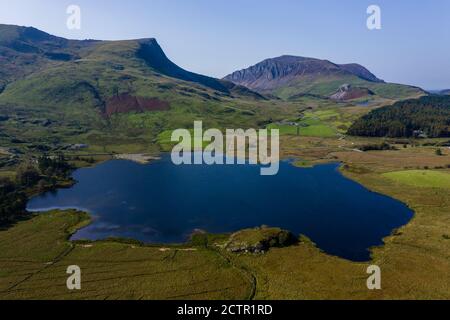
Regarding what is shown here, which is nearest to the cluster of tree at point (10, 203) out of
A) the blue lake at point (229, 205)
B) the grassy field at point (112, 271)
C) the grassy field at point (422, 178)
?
the blue lake at point (229, 205)

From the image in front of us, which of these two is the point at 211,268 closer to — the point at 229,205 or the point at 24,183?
the point at 229,205

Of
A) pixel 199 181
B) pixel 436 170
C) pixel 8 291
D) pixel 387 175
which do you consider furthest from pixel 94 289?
pixel 436 170

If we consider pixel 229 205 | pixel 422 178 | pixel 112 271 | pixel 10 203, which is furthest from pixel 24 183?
pixel 422 178

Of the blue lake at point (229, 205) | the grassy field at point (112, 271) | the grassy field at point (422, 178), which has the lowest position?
the grassy field at point (112, 271)

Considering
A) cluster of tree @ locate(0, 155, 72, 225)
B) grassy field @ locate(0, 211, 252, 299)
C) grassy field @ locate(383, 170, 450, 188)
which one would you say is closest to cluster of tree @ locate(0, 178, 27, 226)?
cluster of tree @ locate(0, 155, 72, 225)

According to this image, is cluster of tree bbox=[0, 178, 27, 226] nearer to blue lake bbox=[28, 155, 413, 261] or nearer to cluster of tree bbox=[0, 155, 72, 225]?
cluster of tree bbox=[0, 155, 72, 225]

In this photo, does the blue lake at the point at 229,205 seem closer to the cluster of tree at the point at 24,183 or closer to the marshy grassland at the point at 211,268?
the cluster of tree at the point at 24,183
